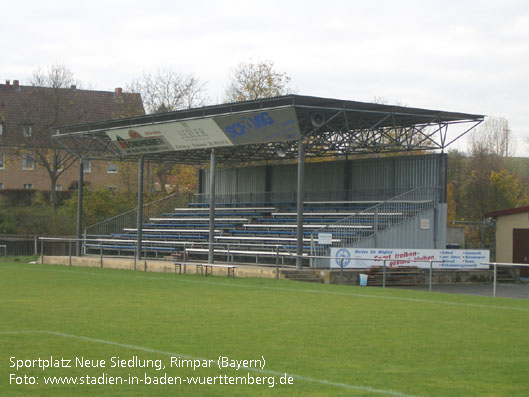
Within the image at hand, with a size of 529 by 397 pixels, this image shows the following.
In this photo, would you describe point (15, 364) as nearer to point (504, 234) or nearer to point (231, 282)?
point (231, 282)

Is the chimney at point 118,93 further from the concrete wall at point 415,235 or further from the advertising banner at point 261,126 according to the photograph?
the concrete wall at point 415,235

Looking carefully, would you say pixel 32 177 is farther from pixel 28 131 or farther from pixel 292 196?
pixel 292 196

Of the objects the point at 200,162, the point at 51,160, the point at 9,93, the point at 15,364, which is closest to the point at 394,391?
the point at 15,364

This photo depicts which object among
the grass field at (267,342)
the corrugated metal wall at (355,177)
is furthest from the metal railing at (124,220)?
the grass field at (267,342)

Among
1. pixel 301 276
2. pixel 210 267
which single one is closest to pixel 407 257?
pixel 301 276

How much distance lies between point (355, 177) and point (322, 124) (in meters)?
9.52

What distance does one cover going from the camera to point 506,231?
34.0m

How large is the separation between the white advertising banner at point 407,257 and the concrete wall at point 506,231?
21.4 feet

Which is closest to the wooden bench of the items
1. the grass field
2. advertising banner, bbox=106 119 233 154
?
advertising banner, bbox=106 119 233 154

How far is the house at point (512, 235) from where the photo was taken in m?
33.1

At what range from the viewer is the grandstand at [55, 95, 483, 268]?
27123 mm

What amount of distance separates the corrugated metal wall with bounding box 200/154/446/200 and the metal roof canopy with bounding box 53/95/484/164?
40.2 inches

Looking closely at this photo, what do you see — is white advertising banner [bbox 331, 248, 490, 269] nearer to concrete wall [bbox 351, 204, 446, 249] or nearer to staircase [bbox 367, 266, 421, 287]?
staircase [bbox 367, 266, 421, 287]

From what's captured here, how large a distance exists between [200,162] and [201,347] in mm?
29070
